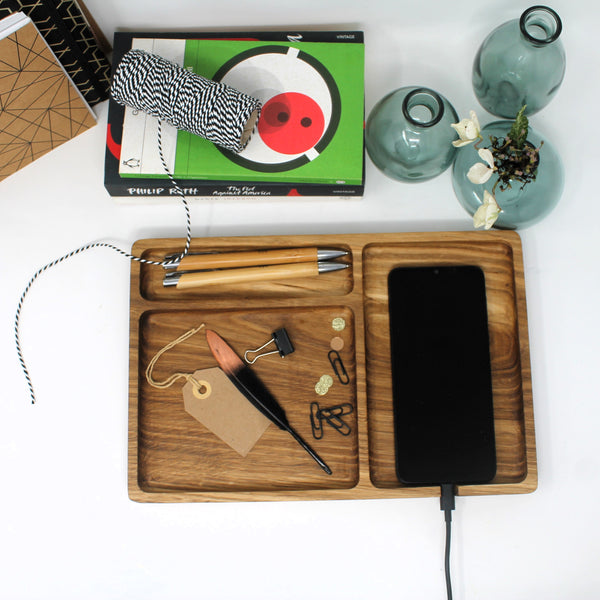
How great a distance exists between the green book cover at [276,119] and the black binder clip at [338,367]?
225 mm

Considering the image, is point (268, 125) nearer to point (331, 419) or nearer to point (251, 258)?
point (251, 258)

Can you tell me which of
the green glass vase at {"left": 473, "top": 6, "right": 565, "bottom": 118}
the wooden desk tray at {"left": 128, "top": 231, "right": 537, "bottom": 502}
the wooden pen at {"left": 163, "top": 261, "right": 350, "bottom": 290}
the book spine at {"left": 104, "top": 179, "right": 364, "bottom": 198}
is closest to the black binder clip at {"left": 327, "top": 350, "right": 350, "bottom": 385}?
the wooden desk tray at {"left": 128, "top": 231, "right": 537, "bottom": 502}

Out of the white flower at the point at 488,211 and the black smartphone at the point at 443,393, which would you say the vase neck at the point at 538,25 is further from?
the black smartphone at the point at 443,393

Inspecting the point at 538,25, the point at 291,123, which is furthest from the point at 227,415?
the point at 538,25

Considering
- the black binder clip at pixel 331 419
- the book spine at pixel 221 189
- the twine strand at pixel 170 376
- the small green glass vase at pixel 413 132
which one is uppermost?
the small green glass vase at pixel 413 132

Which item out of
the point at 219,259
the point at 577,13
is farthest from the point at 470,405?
the point at 577,13

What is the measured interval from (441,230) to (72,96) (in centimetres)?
52

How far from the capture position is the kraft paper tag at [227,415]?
726 millimetres

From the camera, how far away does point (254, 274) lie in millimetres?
723

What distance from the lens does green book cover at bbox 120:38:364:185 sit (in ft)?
2.33

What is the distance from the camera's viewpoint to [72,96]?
2.34 ft

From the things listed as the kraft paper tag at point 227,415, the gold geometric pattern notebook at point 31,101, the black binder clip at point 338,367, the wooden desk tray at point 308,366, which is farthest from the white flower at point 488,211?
the gold geometric pattern notebook at point 31,101

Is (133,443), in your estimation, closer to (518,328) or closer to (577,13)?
(518,328)

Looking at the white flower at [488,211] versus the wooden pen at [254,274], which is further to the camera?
the wooden pen at [254,274]
